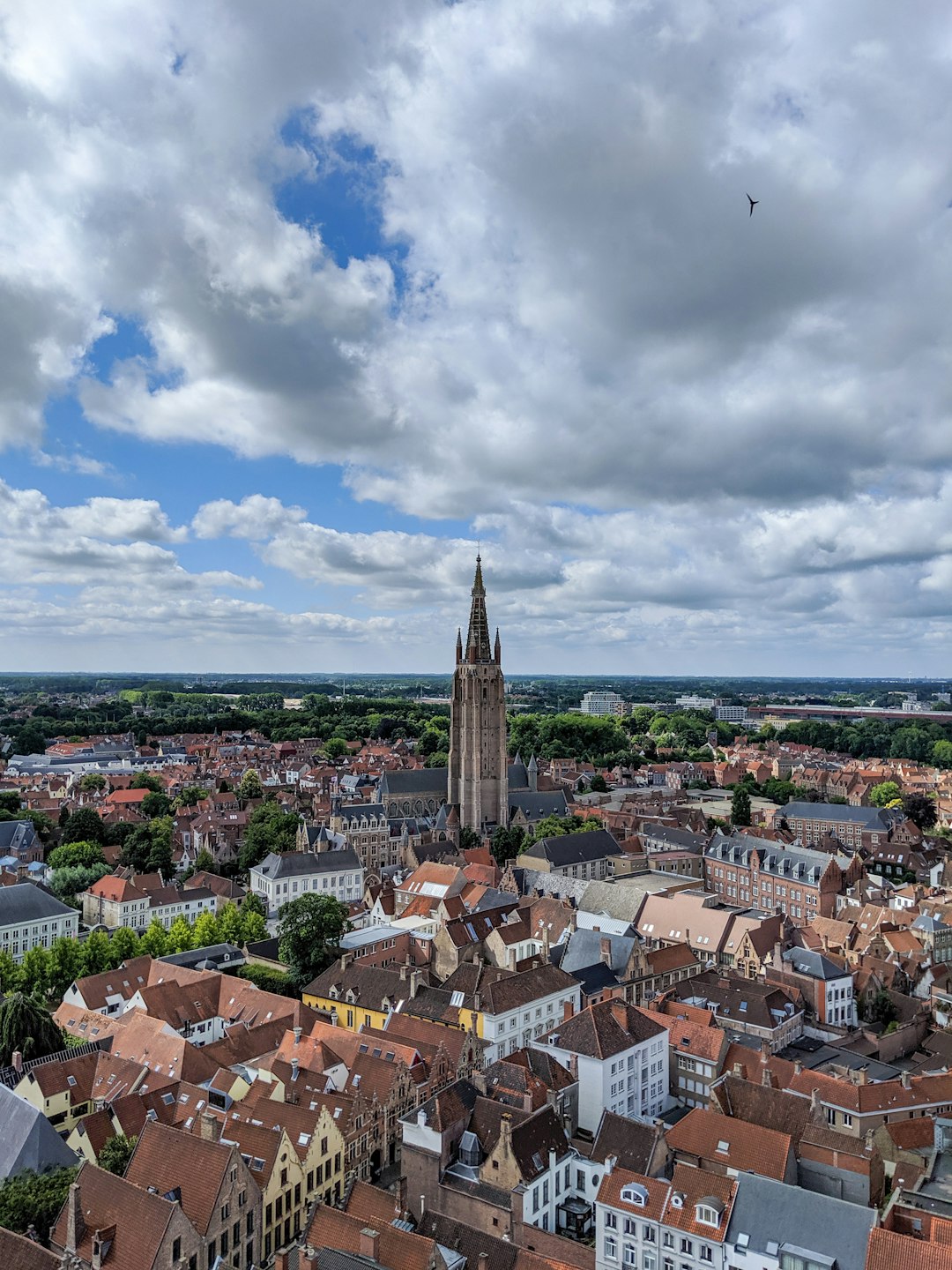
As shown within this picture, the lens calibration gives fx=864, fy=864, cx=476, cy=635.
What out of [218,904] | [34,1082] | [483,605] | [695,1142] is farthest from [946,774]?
[34,1082]

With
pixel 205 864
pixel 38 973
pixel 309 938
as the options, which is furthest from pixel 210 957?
pixel 205 864

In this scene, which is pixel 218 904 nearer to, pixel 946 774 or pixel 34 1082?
pixel 34 1082

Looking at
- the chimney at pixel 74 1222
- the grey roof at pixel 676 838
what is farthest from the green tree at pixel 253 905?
the chimney at pixel 74 1222

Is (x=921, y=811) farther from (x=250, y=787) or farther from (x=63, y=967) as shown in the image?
(x=63, y=967)

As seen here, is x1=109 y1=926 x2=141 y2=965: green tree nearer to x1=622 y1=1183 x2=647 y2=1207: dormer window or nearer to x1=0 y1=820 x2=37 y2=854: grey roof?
x1=0 y1=820 x2=37 y2=854: grey roof

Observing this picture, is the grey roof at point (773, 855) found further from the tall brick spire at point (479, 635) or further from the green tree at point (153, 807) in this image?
the green tree at point (153, 807)

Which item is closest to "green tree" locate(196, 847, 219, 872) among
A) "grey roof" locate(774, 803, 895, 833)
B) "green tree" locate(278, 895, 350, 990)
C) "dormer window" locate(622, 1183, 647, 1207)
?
"green tree" locate(278, 895, 350, 990)
